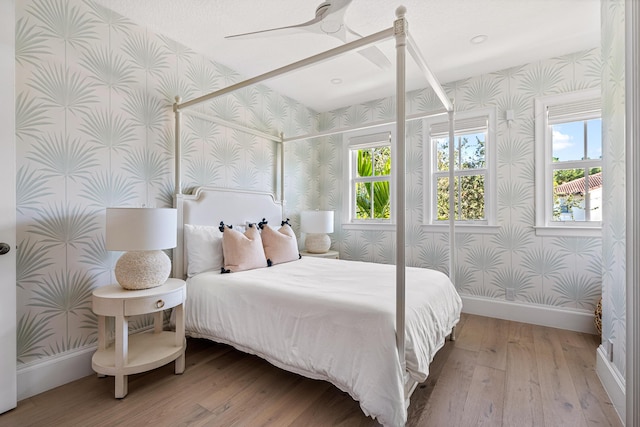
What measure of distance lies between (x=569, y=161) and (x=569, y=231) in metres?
0.69

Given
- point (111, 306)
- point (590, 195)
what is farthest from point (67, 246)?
point (590, 195)

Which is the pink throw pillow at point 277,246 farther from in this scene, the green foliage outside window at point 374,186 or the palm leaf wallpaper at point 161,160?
the green foliage outside window at point 374,186

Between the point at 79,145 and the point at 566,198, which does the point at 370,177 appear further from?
the point at 79,145

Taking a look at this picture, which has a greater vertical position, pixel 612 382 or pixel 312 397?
pixel 612 382

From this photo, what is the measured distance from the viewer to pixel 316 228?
3682 mm

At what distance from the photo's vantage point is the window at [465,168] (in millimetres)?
3273

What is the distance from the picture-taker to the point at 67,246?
77.7 inches

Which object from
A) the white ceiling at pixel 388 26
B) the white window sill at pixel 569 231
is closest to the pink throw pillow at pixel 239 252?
the white ceiling at pixel 388 26

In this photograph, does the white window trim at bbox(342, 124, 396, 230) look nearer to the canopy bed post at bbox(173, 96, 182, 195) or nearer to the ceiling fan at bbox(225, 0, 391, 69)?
the ceiling fan at bbox(225, 0, 391, 69)

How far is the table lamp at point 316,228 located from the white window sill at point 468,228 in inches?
46.3

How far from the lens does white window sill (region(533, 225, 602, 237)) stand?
8.95ft

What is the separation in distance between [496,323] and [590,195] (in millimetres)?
1520

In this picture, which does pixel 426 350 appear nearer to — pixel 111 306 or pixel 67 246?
pixel 111 306

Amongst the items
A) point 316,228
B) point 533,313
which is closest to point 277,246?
point 316,228
